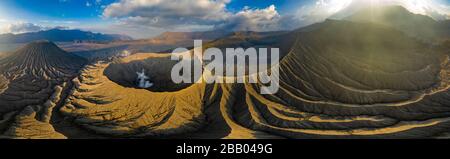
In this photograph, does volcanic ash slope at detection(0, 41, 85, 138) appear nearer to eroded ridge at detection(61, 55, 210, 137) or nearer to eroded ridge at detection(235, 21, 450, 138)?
eroded ridge at detection(61, 55, 210, 137)

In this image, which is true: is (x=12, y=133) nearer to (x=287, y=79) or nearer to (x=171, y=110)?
(x=171, y=110)

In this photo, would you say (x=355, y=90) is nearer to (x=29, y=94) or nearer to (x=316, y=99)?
(x=316, y=99)

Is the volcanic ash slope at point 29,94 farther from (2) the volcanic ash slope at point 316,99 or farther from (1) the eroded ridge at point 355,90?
(1) the eroded ridge at point 355,90

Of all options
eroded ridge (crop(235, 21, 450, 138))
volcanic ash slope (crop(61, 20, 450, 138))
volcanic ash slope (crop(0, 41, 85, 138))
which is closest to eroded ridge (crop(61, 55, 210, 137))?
volcanic ash slope (crop(61, 20, 450, 138))

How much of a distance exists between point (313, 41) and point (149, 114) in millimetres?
68788

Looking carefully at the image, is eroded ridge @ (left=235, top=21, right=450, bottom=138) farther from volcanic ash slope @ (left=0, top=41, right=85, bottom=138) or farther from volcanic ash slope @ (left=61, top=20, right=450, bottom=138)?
volcanic ash slope @ (left=0, top=41, right=85, bottom=138)

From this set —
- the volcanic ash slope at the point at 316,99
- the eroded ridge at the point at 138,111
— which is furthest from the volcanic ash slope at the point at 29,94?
the volcanic ash slope at the point at 316,99

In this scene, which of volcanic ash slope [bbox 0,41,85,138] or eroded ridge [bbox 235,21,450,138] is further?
volcanic ash slope [bbox 0,41,85,138]

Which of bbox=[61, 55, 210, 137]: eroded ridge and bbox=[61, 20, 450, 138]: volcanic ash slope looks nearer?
bbox=[61, 20, 450, 138]: volcanic ash slope

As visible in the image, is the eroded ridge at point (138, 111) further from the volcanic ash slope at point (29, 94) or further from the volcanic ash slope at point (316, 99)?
the volcanic ash slope at point (29, 94)

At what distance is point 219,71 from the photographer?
123375mm

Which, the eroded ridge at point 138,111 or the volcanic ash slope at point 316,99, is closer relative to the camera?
the volcanic ash slope at point 316,99

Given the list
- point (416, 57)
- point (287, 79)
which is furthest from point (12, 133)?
point (416, 57)

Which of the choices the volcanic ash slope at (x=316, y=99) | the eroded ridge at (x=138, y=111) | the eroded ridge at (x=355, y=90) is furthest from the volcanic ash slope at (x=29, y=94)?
the eroded ridge at (x=355, y=90)
